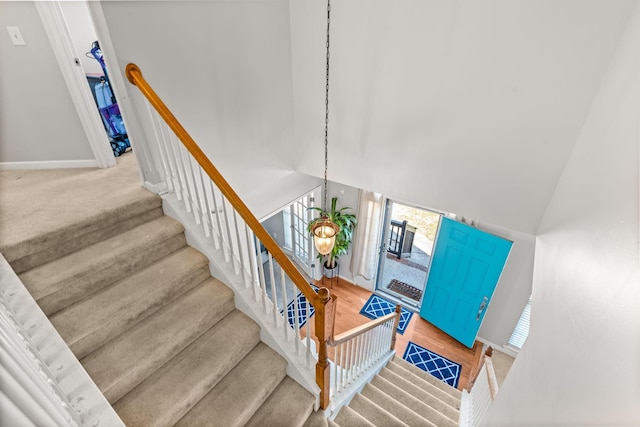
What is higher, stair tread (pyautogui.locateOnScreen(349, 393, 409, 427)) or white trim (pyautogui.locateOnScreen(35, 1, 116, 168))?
white trim (pyautogui.locateOnScreen(35, 1, 116, 168))

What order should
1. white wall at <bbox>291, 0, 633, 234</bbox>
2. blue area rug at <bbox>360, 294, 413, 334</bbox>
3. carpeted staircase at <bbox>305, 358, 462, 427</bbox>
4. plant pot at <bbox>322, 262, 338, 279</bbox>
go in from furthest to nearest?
1. plant pot at <bbox>322, 262, 338, 279</bbox>
2. blue area rug at <bbox>360, 294, 413, 334</bbox>
3. carpeted staircase at <bbox>305, 358, 462, 427</bbox>
4. white wall at <bbox>291, 0, 633, 234</bbox>

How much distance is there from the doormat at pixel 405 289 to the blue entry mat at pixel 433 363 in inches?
45.0

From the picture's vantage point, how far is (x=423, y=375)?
408 centimetres

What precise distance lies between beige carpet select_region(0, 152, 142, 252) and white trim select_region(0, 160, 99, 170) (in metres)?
0.06

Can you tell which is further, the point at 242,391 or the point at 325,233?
the point at 325,233

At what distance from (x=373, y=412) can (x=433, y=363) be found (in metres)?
2.15

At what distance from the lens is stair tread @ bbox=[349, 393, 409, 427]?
2.72 m

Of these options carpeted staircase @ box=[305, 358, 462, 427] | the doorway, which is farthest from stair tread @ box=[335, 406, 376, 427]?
the doorway

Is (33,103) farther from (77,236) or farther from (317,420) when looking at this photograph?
(317,420)

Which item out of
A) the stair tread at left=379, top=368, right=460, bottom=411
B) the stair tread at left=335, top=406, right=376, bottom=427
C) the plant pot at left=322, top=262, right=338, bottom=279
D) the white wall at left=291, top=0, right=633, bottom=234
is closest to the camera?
the white wall at left=291, top=0, right=633, bottom=234

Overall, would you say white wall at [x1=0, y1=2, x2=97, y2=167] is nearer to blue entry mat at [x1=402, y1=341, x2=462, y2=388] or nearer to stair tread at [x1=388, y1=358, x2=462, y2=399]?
stair tread at [x1=388, y1=358, x2=462, y2=399]

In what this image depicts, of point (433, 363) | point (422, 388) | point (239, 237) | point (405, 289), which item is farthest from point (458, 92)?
point (405, 289)

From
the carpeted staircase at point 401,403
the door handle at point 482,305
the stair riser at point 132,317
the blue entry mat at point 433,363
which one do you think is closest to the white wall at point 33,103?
the stair riser at point 132,317

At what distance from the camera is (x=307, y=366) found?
2184 mm
